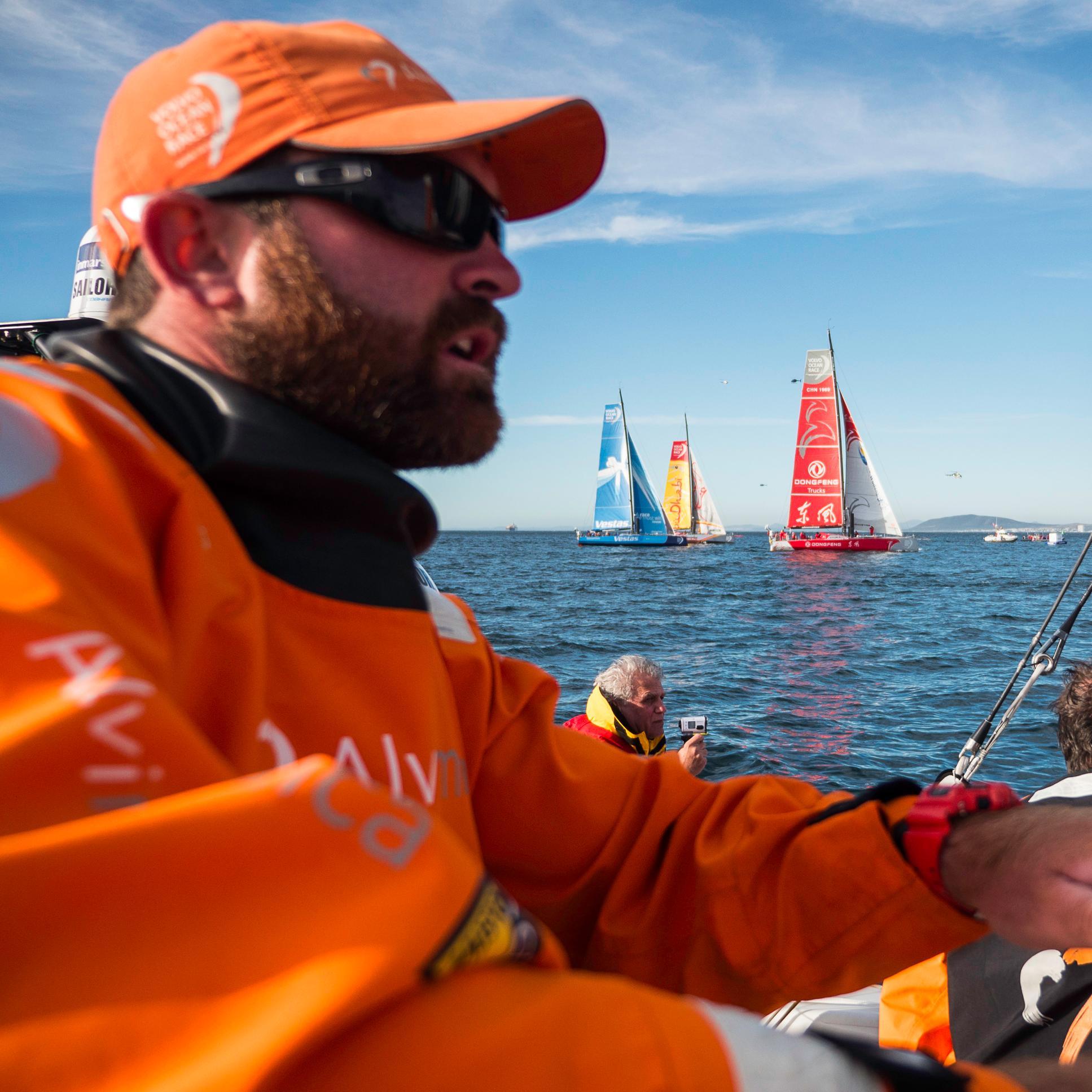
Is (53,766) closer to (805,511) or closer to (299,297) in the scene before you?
(299,297)

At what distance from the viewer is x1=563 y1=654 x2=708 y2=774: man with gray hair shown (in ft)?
18.3

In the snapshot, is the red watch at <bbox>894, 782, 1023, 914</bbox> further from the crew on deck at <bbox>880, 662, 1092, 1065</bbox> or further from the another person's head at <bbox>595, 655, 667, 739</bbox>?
Result: the another person's head at <bbox>595, 655, 667, 739</bbox>

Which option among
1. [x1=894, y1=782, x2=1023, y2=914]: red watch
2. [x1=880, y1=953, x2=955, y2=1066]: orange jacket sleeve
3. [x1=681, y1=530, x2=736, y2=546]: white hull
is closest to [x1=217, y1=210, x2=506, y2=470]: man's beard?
[x1=894, y1=782, x2=1023, y2=914]: red watch

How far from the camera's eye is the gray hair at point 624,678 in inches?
227

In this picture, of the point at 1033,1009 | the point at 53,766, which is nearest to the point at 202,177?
the point at 53,766

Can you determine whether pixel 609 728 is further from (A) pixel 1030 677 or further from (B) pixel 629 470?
(B) pixel 629 470

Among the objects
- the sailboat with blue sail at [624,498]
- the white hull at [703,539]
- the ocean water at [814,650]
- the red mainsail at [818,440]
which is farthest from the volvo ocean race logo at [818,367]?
the white hull at [703,539]

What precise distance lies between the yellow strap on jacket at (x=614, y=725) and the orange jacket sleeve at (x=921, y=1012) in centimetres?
324

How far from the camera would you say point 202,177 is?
0.91 metres

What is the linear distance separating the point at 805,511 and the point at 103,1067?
43.3m

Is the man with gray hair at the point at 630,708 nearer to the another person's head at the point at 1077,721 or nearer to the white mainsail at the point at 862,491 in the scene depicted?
the another person's head at the point at 1077,721

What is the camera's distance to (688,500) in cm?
6075

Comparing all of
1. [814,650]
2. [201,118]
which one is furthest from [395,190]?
[814,650]

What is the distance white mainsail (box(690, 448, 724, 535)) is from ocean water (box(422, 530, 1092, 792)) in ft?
58.1
